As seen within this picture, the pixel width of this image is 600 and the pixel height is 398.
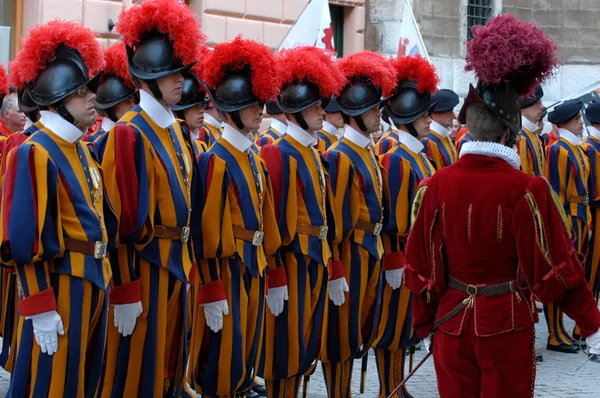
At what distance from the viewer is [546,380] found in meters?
8.76

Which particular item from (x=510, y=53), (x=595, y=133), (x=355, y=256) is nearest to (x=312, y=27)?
(x=595, y=133)

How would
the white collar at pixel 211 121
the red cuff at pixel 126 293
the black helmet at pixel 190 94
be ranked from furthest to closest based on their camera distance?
the white collar at pixel 211 121 → the black helmet at pixel 190 94 → the red cuff at pixel 126 293

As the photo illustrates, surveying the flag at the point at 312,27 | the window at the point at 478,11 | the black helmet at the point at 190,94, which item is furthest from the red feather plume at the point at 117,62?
the window at the point at 478,11

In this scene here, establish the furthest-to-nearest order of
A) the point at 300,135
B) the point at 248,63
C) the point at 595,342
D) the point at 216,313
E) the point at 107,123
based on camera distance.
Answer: the point at 107,123 < the point at 300,135 < the point at 248,63 < the point at 216,313 < the point at 595,342

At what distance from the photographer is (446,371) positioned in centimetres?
529

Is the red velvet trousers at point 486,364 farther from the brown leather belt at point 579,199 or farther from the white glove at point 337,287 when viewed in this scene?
the brown leather belt at point 579,199

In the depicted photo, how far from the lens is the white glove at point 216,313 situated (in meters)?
6.27

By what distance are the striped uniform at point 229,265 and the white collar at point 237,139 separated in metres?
0.02

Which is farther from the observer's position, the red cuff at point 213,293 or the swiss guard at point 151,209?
the red cuff at point 213,293

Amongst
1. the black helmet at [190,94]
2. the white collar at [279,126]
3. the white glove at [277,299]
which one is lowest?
the white glove at [277,299]

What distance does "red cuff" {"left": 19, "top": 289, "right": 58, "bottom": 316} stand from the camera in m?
5.37

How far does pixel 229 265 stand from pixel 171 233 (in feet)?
1.58

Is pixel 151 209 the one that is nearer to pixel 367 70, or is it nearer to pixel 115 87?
pixel 115 87

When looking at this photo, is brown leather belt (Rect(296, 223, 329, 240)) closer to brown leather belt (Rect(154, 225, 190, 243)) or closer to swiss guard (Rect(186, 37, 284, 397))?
swiss guard (Rect(186, 37, 284, 397))
